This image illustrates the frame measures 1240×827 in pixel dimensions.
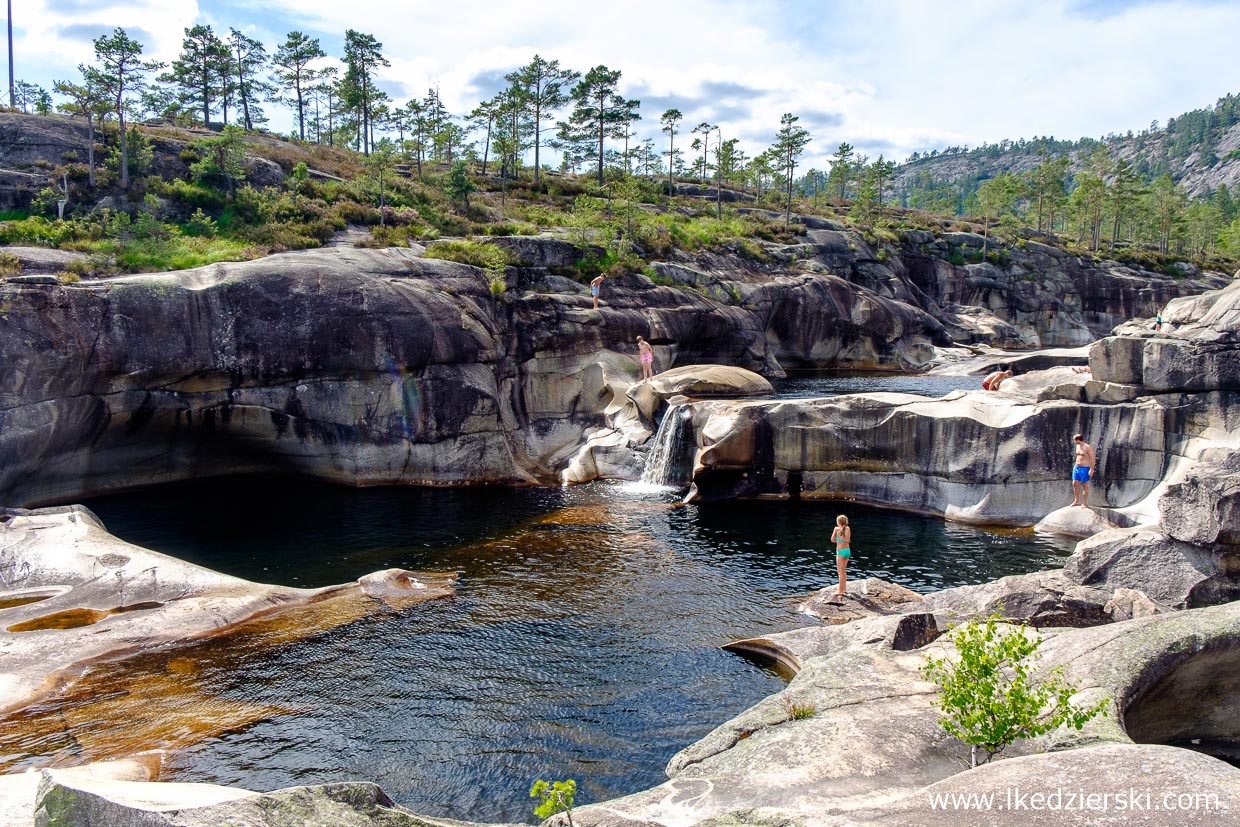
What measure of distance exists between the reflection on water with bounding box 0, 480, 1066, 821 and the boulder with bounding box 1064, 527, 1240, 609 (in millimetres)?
3861

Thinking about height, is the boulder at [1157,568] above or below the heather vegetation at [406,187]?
below

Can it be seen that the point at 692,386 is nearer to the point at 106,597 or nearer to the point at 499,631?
the point at 499,631

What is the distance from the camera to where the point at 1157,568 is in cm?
1561

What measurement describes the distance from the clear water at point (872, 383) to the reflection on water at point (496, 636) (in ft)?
62.5

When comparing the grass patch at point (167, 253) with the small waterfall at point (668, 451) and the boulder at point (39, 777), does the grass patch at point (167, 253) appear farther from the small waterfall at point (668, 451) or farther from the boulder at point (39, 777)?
the boulder at point (39, 777)

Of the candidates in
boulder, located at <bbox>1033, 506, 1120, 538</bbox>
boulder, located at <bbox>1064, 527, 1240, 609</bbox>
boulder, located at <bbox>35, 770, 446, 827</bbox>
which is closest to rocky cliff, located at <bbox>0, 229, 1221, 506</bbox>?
boulder, located at <bbox>1033, 506, 1120, 538</bbox>

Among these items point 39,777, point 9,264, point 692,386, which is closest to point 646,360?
point 692,386

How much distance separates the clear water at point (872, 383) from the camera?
43.9 meters

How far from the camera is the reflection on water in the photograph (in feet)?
39.7

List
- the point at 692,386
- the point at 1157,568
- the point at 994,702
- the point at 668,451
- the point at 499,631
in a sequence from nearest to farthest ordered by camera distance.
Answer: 1. the point at 994,702
2. the point at 1157,568
3. the point at 499,631
4. the point at 668,451
5. the point at 692,386

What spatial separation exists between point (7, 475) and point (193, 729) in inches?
614

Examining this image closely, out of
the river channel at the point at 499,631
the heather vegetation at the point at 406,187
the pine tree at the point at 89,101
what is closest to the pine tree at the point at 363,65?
the heather vegetation at the point at 406,187

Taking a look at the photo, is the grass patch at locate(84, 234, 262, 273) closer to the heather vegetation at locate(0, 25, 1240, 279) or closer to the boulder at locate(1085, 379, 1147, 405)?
the heather vegetation at locate(0, 25, 1240, 279)

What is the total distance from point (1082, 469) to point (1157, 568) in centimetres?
783
